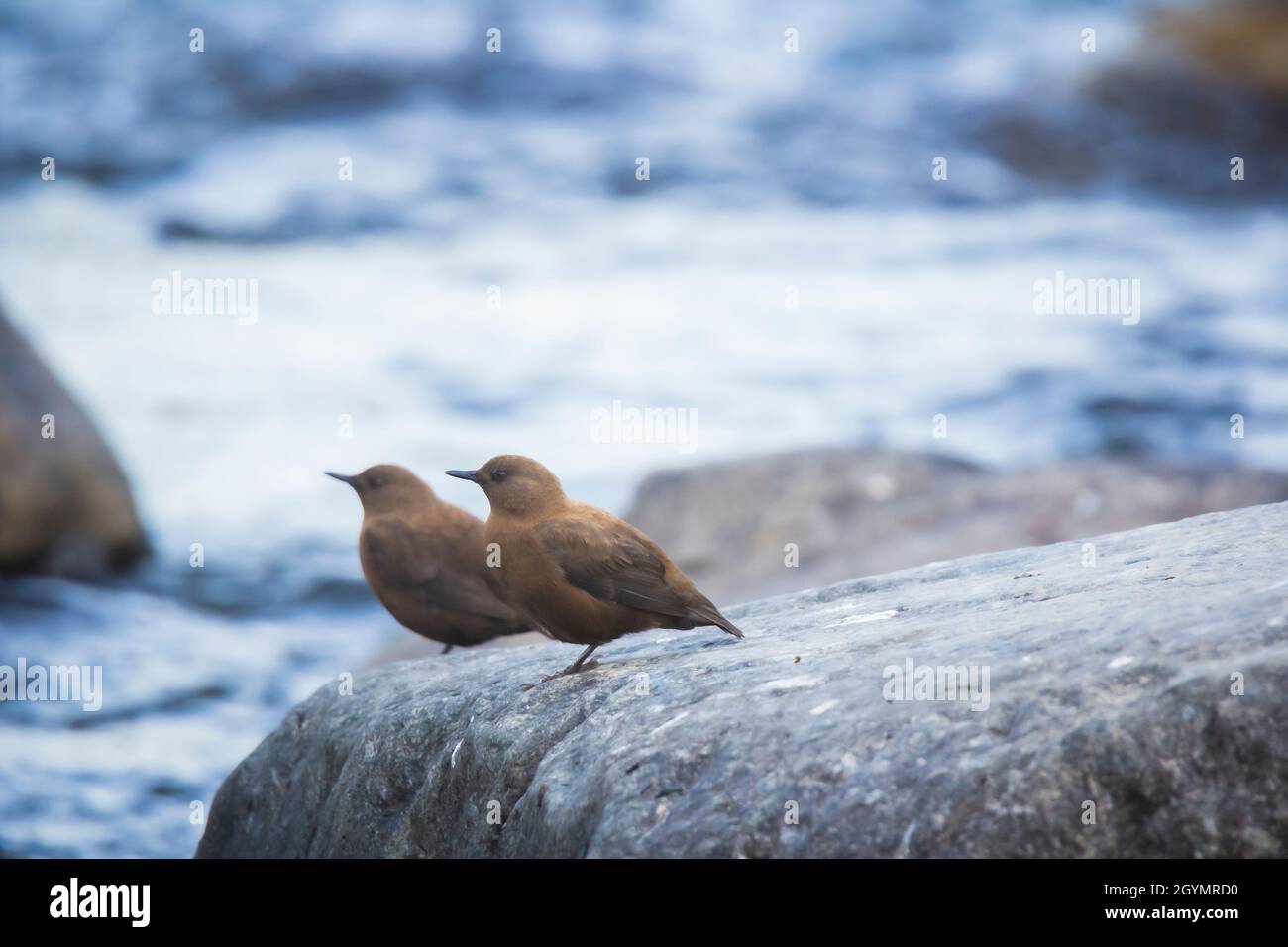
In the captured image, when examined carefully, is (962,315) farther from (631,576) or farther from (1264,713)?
(1264,713)

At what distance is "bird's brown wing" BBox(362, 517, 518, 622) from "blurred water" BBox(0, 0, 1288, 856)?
9.65ft

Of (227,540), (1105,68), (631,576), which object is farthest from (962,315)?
(631,576)

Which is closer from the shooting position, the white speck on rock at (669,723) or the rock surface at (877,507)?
the white speck on rock at (669,723)

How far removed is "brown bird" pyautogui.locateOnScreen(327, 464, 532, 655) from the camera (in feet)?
19.2

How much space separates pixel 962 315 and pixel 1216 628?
12.8 meters

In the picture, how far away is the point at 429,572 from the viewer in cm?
584

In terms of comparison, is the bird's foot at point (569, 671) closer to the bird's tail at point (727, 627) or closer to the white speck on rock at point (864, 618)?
the bird's tail at point (727, 627)

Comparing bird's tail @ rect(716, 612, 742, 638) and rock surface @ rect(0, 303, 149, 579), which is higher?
rock surface @ rect(0, 303, 149, 579)

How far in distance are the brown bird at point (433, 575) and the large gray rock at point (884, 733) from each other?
931 mm

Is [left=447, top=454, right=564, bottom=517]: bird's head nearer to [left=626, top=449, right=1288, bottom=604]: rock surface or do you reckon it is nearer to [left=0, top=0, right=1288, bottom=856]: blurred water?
[left=626, top=449, right=1288, bottom=604]: rock surface

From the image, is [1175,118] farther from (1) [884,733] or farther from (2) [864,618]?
(1) [884,733]

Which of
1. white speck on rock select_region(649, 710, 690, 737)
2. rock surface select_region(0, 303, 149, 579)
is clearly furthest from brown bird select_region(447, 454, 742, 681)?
rock surface select_region(0, 303, 149, 579)

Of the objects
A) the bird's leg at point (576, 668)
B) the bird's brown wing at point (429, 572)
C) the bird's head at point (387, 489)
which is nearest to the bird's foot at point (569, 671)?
the bird's leg at point (576, 668)

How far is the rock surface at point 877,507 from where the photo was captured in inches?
340
